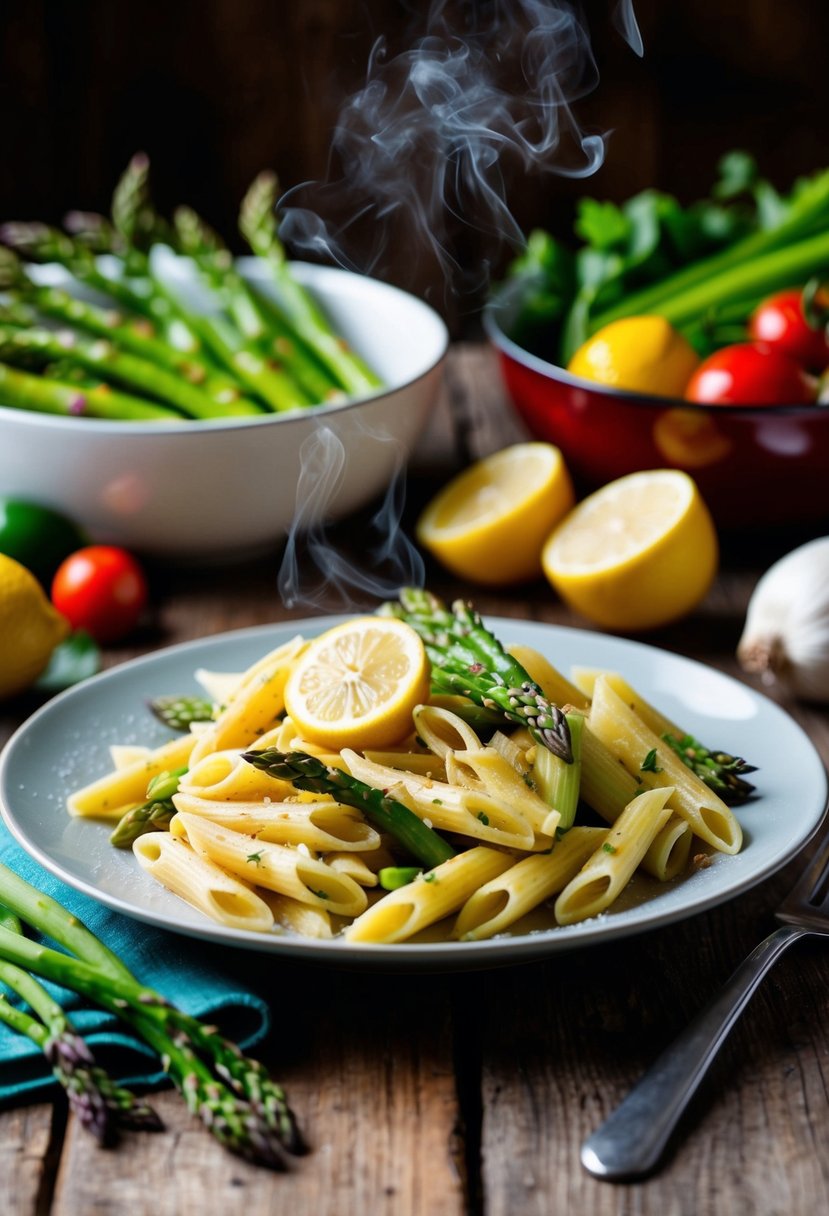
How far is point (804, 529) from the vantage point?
3.58m

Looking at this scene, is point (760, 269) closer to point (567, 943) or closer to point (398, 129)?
point (398, 129)

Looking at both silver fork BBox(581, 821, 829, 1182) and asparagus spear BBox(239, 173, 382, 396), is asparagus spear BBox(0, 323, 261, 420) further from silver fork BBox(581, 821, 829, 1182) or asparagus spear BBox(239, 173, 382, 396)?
silver fork BBox(581, 821, 829, 1182)

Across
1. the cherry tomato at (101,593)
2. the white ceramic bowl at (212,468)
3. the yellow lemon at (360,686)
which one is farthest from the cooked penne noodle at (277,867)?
the white ceramic bowl at (212,468)

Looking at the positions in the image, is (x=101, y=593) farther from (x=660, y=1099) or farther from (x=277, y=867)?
(x=660, y=1099)

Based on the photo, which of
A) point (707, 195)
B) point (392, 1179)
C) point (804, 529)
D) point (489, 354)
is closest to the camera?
point (392, 1179)

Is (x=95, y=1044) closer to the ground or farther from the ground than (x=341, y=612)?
farther from the ground

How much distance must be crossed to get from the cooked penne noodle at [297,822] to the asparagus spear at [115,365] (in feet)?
5.96

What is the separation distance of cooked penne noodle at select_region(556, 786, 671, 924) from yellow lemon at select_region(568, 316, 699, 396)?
1712mm

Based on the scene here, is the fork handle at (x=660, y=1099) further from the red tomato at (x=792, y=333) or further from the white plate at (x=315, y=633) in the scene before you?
the red tomato at (x=792, y=333)

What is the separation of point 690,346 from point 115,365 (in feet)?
5.31

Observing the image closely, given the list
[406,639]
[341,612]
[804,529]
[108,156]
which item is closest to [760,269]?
[804,529]

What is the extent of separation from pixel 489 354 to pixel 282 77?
213 centimetres

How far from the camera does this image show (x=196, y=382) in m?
3.69

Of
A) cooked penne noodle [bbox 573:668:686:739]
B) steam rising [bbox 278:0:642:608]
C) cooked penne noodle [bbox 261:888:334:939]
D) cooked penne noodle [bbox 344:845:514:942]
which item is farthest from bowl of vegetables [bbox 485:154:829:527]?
cooked penne noodle [bbox 261:888:334:939]
